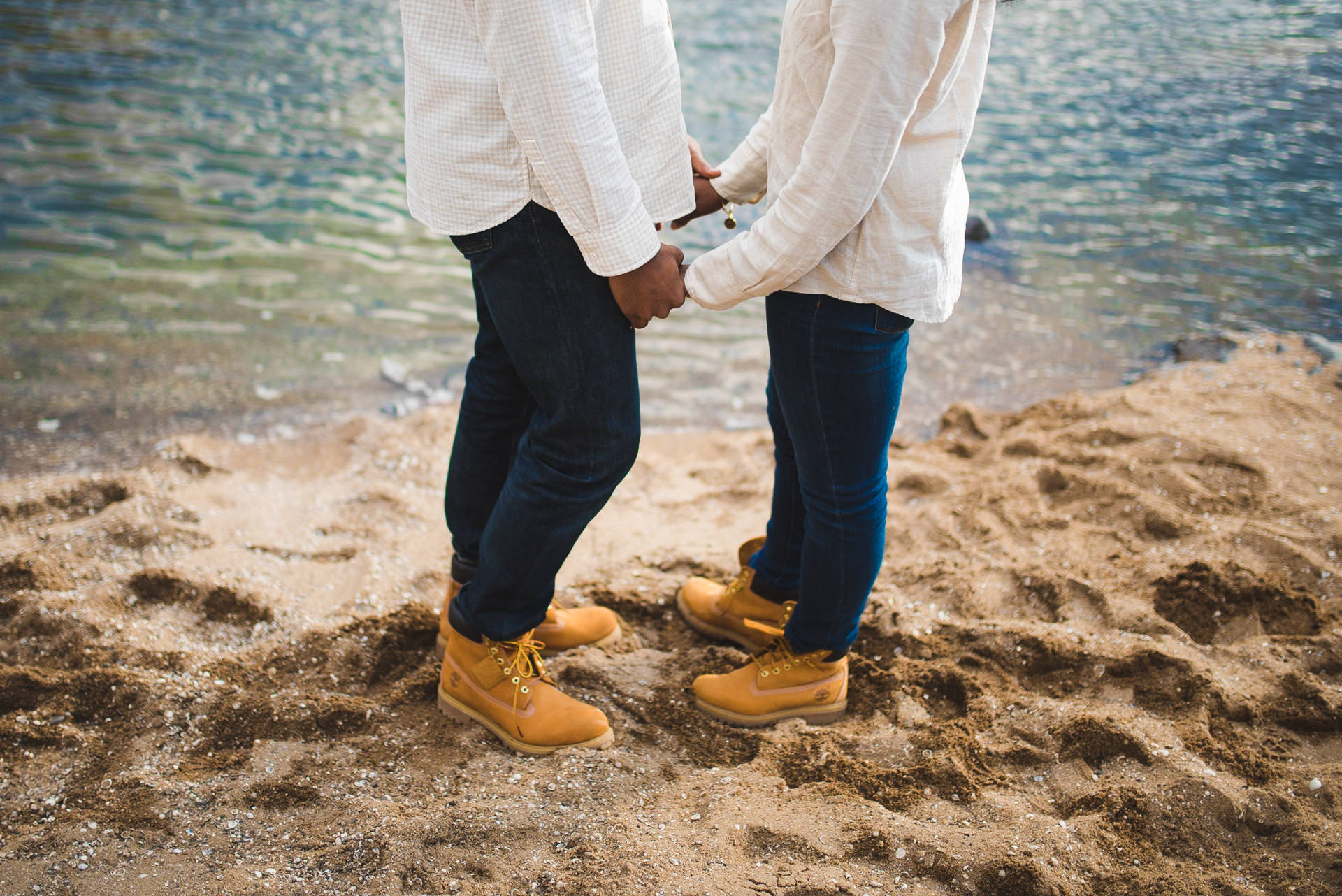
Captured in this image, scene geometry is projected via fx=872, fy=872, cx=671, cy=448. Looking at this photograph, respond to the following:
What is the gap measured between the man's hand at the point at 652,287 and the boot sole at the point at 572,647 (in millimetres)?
1025

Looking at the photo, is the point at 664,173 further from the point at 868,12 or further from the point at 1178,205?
the point at 1178,205

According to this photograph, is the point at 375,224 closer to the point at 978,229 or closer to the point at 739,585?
the point at 978,229

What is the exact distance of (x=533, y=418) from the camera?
175cm

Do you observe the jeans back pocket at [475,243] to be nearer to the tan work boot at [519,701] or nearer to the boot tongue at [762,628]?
the tan work boot at [519,701]

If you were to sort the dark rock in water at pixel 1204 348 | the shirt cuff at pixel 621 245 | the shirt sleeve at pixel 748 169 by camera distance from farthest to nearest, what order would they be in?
the dark rock in water at pixel 1204 348 < the shirt sleeve at pixel 748 169 < the shirt cuff at pixel 621 245

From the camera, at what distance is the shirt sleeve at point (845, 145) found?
4.36 feet

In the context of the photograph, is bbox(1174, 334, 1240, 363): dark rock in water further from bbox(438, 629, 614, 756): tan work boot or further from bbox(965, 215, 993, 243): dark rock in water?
bbox(438, 629, 614, 756): tan work boot

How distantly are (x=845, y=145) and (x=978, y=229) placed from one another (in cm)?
486

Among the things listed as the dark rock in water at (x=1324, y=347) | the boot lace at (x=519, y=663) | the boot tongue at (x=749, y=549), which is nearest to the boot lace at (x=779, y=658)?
the boot tongue at (x=749, y=549)

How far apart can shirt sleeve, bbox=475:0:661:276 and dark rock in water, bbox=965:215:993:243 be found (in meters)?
4.87

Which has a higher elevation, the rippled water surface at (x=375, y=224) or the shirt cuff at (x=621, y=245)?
the shirt cuff at (x=621, y=245)

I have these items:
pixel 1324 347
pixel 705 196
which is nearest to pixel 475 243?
pixel 705 196

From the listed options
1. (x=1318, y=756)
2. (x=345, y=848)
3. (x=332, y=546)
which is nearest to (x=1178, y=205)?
(x=1318, y=756)

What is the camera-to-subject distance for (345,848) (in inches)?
64.4
